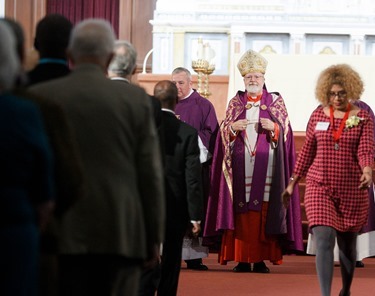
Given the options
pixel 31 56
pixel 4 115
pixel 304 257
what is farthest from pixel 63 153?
pixel 304 257

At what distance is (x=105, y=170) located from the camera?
13.6 ft

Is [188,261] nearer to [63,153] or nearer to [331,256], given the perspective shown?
[331,256]

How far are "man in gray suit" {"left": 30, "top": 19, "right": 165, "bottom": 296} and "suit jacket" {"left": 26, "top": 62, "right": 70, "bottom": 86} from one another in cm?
27

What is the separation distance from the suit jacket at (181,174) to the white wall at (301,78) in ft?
21.4

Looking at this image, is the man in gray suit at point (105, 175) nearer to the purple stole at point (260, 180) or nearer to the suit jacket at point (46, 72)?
the suit jacket at point (46, 72)

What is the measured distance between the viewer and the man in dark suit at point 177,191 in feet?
22.4

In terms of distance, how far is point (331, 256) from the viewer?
6941 mm

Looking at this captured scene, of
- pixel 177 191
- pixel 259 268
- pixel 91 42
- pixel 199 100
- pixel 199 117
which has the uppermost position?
pixel 91 42

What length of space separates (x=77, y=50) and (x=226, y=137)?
5.70 metres

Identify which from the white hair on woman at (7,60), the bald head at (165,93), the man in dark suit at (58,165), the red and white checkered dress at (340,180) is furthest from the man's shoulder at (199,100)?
the white hair on woman at (7,60)

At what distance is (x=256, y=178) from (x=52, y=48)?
548 centimetres

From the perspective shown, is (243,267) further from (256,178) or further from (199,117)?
(199,117)

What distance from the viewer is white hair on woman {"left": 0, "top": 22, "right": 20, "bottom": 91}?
3461 mm

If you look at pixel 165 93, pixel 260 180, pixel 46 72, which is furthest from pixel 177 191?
pixel 260 180
